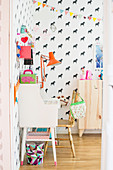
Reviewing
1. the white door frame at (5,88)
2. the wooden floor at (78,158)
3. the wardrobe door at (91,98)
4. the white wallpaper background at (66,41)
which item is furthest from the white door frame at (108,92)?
the white wallpaper background at (66,41)

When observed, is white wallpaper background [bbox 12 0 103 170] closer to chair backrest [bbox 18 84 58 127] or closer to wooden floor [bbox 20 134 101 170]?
wooden floor [bbox 20 134 101 170]

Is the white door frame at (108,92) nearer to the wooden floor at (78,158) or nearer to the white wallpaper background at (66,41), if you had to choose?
the wooden floor at (78,158)

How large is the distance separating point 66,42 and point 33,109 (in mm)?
2027

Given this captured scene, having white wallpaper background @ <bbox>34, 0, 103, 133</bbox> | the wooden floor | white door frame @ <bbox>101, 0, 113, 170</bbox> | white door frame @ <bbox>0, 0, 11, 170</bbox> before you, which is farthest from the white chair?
white wallpaper background @ <bbox>34, 0, 103, 133</bbox>

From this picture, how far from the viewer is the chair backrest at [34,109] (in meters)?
2.90

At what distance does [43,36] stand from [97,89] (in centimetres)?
145

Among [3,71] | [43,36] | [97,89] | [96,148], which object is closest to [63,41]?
[43,36]

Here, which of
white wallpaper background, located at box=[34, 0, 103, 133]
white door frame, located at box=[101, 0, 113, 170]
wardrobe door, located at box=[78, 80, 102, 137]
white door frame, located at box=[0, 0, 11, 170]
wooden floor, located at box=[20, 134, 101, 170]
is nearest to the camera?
white door frame, located at box=[101, 0, 113, 170]

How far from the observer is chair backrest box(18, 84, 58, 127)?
290 cm

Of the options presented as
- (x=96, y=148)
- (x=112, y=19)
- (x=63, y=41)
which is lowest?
(x=96, y=148)

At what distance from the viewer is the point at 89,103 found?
4.27 m

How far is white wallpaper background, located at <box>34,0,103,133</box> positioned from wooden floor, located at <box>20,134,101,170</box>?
86cm

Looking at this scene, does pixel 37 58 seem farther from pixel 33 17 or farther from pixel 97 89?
pixel 97 89

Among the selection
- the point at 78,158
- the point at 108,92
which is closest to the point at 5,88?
the point at 108,92
